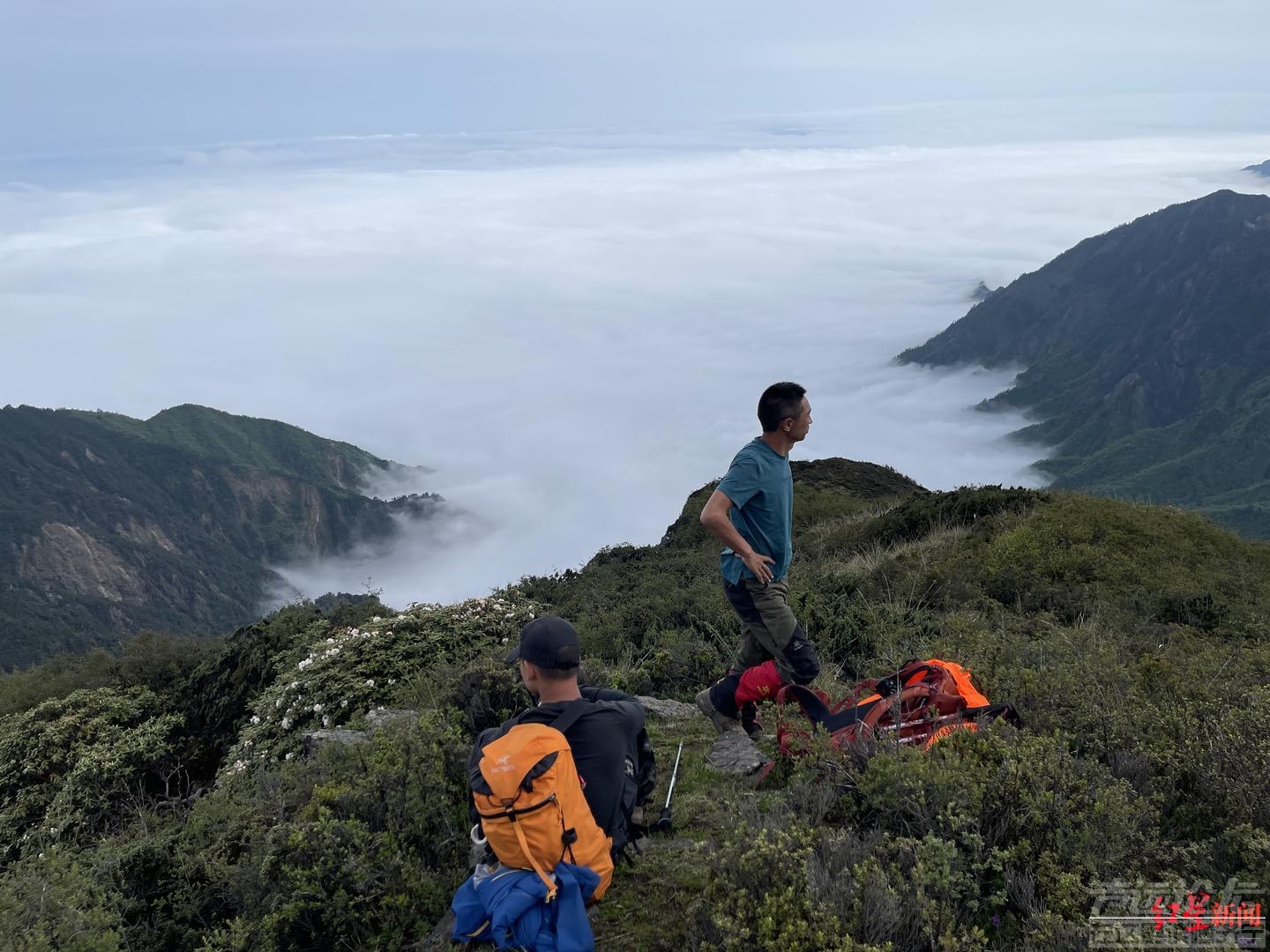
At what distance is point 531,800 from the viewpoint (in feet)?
10.3

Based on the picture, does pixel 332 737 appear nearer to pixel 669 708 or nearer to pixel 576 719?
pixel 669 708

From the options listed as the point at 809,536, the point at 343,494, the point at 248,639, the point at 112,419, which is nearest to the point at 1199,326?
the point at 343,494

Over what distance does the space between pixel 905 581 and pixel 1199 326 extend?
190 meters

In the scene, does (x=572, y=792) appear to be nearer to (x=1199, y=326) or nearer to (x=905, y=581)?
(x=905, y=581)

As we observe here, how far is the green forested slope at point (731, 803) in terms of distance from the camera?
3.11 metres

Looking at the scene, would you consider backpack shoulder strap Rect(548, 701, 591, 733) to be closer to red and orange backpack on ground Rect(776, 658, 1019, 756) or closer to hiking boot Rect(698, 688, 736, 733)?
red and orange backpack on ground Rect(776, 658, 1019, 756)

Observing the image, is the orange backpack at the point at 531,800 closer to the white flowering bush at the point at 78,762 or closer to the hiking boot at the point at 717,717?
the hiking boot at the point at 717,717

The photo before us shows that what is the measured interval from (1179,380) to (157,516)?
179065 mm

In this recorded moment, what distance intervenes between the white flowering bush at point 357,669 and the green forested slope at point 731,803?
0.10ft

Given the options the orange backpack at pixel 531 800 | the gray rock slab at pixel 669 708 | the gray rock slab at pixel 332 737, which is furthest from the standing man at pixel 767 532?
the gray rock slab at pixel 332 737

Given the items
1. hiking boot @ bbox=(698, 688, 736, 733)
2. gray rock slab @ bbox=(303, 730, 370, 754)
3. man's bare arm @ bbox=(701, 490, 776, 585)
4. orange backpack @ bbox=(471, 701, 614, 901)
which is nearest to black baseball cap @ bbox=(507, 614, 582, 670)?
orange backpack @ bbox=(471, 701, 614, 901)

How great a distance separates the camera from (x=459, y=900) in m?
3.23

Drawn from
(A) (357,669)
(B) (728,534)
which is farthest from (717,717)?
(A) (357,669)

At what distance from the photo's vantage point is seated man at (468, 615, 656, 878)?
3424 mm
